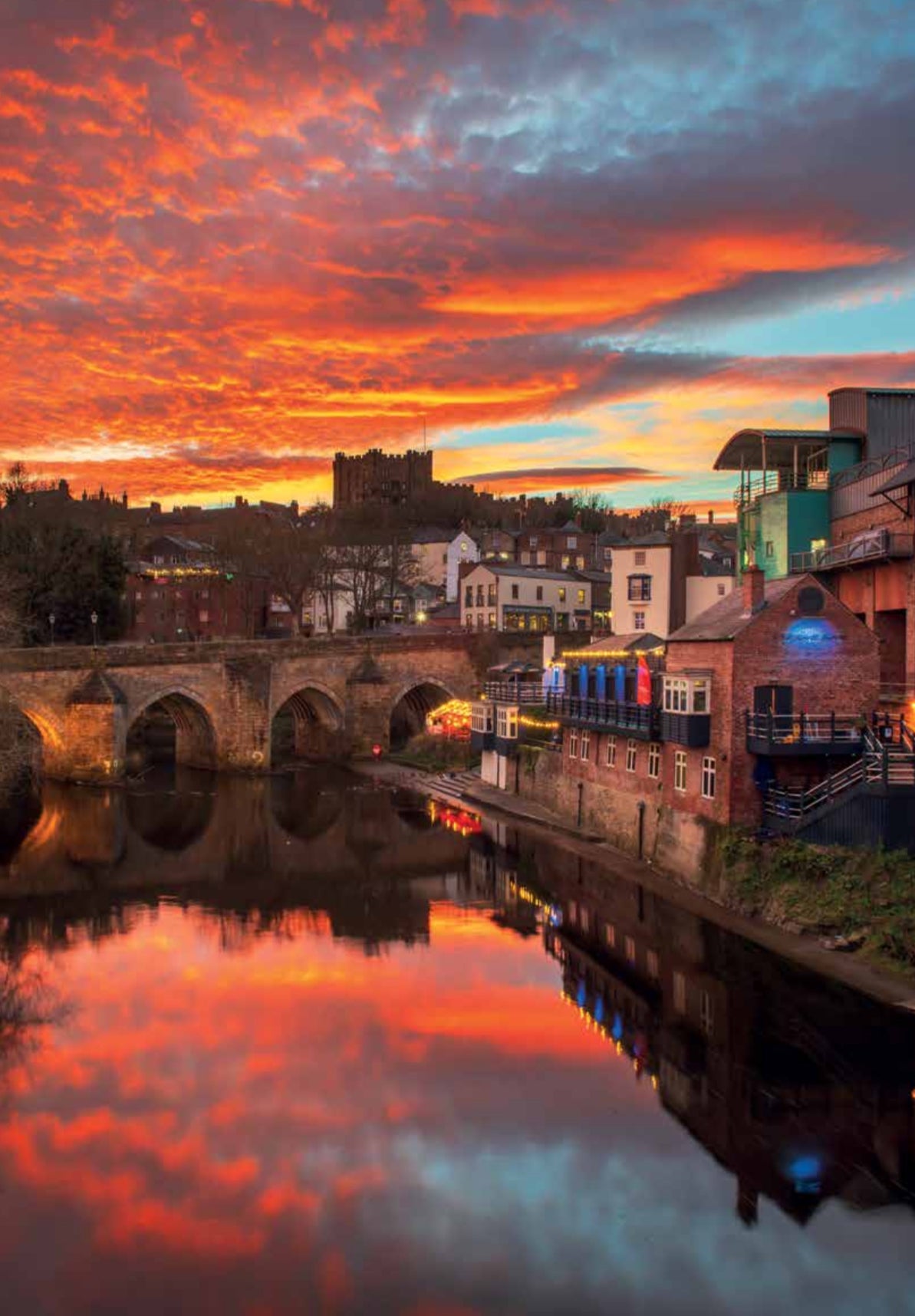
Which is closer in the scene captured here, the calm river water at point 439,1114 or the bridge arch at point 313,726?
the calm river water at point 439,1114

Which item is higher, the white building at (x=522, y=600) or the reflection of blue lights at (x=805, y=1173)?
the white building at (x=522, y=600)

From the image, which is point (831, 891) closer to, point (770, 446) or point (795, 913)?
point (795, 913)

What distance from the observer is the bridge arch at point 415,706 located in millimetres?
67375

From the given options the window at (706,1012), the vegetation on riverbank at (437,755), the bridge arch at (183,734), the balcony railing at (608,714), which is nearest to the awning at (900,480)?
the balcony railing at (608,714)

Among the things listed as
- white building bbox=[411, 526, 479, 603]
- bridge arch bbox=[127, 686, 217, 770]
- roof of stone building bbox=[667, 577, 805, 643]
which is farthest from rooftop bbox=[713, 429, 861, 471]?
white building bbox=[411, 526, 479, 603]

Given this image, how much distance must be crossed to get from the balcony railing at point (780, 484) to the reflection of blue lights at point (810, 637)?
42.3 ft

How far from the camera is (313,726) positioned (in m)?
66.4

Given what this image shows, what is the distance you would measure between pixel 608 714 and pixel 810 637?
9185 millimetres

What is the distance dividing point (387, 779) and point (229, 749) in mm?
9058

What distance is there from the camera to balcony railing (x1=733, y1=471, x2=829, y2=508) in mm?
39969

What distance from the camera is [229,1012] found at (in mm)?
23141

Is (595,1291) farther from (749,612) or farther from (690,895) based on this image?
(749,612)

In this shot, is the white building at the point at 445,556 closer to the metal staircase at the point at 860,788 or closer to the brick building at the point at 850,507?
the brick building at the point at 850,507

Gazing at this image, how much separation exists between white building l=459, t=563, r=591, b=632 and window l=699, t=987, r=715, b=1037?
2171 inches
